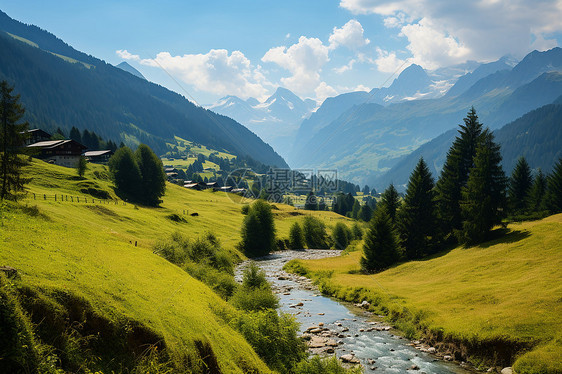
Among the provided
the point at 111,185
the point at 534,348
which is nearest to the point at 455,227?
the point at 534,348

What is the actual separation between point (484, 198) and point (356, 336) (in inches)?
1426

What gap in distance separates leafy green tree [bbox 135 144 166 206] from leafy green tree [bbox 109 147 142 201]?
77.0 inches

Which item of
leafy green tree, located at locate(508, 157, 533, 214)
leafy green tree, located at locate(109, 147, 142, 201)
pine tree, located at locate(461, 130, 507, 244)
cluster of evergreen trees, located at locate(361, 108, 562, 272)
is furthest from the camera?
leafy green tree, located at locate(109, 147, 142, 201)

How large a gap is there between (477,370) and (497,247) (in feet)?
91.0

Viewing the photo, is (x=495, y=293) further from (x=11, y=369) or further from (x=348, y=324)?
(x=11, y=369)

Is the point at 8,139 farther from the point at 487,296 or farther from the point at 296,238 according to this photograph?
the point at 296,238

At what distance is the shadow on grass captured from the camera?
47.8 metres

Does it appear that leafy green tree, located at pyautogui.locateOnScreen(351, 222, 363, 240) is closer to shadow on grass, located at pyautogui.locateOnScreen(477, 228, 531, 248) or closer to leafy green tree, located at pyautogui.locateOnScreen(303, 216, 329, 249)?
leafy green tree, located at pyautogui.locateOnScreen(303, 216, 329, 249)

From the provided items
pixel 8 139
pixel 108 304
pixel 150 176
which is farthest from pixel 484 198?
pixel 150 176

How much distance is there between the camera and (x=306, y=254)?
96500mm

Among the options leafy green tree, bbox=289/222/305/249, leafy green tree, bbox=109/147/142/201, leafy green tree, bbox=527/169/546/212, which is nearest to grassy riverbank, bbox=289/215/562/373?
leafy green tree, bbox=527/169/546/212

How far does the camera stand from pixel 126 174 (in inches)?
A: 4203

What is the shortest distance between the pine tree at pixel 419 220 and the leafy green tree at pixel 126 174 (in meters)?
81.0

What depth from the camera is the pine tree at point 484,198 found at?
5434 cm
